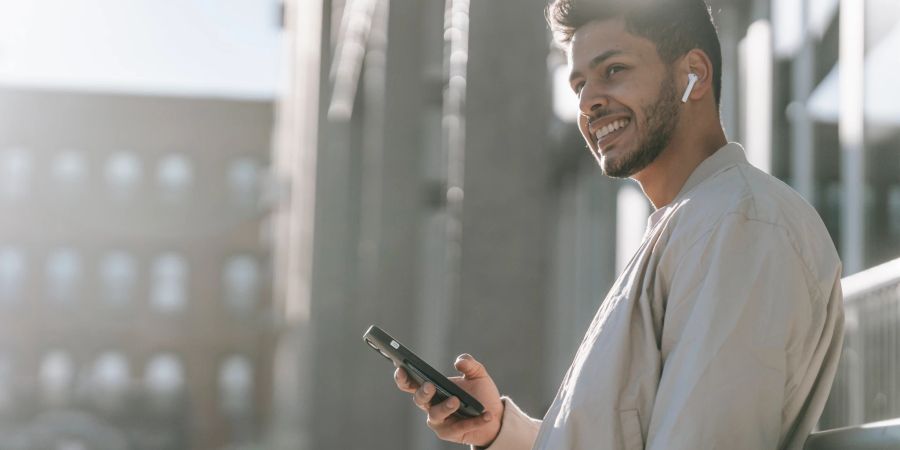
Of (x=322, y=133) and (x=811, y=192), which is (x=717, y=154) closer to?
(x=811, y=192)

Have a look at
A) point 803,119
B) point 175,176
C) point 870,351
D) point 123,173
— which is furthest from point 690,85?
point 123,173

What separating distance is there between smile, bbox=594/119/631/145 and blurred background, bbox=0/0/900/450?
3.40m

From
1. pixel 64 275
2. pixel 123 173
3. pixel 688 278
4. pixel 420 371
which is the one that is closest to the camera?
pixel 688 278

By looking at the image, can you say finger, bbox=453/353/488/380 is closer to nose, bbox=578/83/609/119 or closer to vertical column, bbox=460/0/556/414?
nose, bbox=578/83/609/119

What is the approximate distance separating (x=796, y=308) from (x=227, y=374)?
2028 inches

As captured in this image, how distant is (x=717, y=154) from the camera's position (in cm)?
284

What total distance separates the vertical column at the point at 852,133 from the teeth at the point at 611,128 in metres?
5.41

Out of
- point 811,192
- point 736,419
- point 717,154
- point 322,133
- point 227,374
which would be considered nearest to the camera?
point 736,419

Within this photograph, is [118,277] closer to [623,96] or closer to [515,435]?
[515,435]

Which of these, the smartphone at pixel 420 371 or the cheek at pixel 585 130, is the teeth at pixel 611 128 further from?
the smartphone at pixel 420 371

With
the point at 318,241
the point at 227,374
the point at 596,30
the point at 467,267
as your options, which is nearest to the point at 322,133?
the point at 318,241

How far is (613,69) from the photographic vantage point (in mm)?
3029

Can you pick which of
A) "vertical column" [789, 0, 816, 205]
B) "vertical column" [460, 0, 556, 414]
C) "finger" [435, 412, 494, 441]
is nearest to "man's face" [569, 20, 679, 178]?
"finger" [435, 412, 494, 441]

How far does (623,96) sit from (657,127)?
3.7 inches
